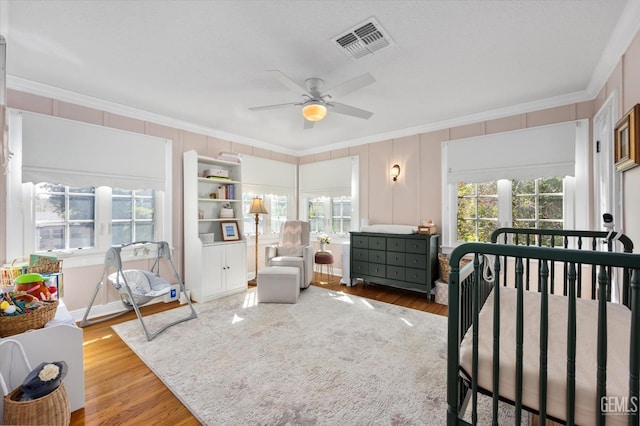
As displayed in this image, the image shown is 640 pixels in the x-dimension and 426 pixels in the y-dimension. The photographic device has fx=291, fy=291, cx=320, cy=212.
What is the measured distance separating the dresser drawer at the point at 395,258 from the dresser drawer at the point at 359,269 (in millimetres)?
383

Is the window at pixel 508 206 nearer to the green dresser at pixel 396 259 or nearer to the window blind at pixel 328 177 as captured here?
the green dresser at pixel 396 259

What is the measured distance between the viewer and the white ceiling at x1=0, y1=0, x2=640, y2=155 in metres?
1.88

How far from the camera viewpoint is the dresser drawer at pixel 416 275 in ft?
13.0

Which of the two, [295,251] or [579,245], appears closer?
[579,245]

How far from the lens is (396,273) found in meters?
4.21

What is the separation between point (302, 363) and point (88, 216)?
3067 mm

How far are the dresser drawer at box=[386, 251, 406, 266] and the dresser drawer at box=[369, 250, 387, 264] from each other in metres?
0.07

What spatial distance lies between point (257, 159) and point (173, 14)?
327cm

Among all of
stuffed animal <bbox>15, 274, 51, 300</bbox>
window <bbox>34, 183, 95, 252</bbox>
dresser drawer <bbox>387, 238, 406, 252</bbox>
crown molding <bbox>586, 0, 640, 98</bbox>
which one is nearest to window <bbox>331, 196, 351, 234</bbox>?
dresser drawer <bbox>387, 238, 406, 252</bbox>

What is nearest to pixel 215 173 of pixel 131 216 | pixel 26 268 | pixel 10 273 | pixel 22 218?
pixel 131 216

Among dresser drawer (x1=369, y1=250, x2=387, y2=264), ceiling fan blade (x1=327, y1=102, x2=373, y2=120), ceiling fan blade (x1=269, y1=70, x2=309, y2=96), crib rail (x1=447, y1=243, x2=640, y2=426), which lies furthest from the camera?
dresser drawer (x1=369, y1=250, x2=387, y2=264)

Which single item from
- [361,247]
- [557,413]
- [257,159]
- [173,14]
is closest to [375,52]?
[173,14]

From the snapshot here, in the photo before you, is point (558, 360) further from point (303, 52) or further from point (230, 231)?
point (230, 231)

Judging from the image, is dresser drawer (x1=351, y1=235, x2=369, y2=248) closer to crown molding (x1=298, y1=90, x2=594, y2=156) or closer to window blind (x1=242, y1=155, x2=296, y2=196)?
crown molding (x1=298, y1=90, x2=594, y2=156)
